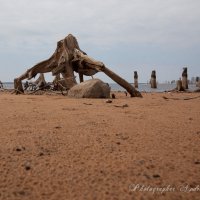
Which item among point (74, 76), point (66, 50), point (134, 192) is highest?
point (66, 50)

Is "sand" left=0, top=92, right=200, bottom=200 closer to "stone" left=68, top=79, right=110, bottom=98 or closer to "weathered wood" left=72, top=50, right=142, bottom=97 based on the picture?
"stone" left=68, top=79, right=110, bottom=98

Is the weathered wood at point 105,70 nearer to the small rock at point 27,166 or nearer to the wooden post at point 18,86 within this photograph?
the wooden post at point 18,86

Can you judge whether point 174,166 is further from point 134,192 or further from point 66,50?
point 66,50

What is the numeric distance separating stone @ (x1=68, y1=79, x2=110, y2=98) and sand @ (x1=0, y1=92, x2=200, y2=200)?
20.5 ft

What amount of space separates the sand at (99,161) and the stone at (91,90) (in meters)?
6.24

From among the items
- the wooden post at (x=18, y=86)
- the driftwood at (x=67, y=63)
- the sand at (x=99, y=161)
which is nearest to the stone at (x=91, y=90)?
the driftwood at (x=67, y=63)

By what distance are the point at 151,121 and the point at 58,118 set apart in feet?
5.01

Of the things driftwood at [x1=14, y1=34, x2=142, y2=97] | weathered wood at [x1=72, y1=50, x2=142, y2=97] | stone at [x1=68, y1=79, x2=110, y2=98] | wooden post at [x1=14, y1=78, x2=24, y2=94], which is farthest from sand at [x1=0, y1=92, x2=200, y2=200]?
wooden post at [x1=14, y1=78, x2=24, y2=94]

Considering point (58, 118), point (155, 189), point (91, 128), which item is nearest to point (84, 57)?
point (58, 118)

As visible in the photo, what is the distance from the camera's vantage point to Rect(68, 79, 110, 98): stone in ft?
35.7

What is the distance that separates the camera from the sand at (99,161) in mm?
2242

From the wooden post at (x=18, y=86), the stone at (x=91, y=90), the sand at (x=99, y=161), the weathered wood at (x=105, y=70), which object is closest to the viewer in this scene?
the sand at (x=99, y=161)

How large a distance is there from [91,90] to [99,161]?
8063 mm

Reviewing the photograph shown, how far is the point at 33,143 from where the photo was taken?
3.42 m
